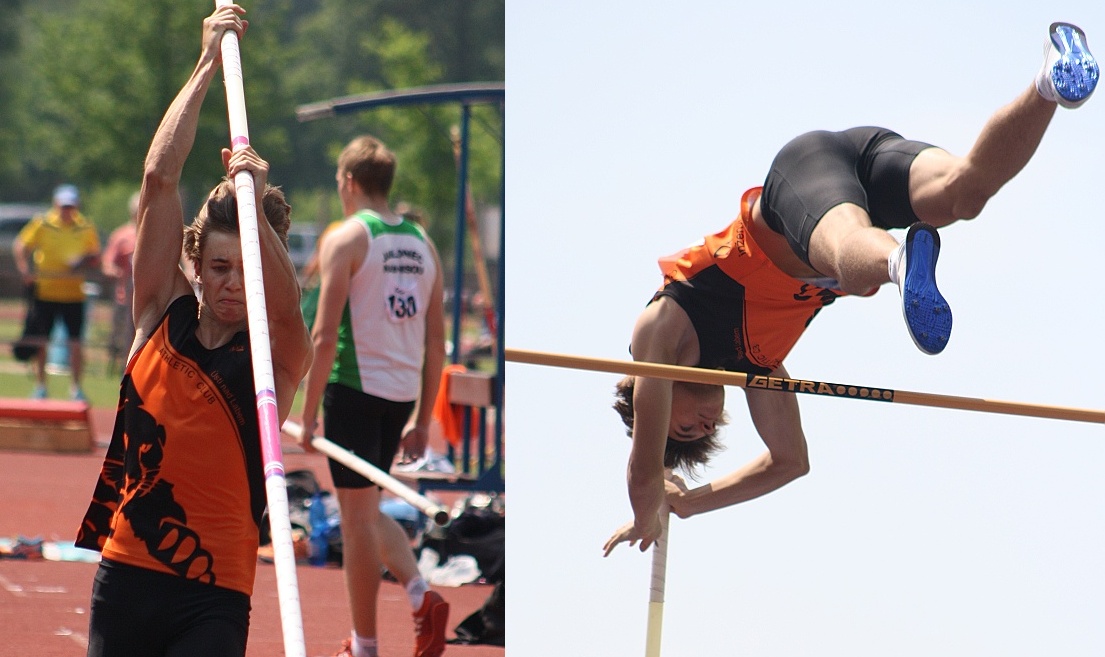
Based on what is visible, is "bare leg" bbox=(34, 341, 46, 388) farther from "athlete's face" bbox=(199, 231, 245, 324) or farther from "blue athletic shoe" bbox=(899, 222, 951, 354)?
"blue athletic shoe" bbox=(899, 222, 951, 354)

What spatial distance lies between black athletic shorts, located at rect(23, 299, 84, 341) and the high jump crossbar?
11.2 meters

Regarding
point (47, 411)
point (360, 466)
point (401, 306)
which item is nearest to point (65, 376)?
point (47, 411)

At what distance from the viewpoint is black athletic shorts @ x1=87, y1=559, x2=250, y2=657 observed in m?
3.45

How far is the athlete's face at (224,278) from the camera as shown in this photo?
365 centimetres

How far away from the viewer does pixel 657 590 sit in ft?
18.0

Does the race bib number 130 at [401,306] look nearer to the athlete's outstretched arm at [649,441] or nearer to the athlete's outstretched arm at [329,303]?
the athlete's outstretched arm at [329,303]

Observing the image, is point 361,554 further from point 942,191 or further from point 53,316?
point 53,316

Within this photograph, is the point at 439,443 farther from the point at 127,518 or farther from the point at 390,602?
the point at 127,518

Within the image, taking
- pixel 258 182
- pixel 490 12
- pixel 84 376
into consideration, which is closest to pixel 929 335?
pixel 258 182

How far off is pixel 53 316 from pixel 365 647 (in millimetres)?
10236

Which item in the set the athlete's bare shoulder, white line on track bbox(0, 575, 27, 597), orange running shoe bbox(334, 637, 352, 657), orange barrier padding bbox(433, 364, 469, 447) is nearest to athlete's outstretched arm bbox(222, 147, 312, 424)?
the athlete's bare shoulder

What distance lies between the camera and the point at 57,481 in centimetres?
1032

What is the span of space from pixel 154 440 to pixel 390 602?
397cm

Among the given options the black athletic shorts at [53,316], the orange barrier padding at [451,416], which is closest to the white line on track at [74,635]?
the orange barrier padding at [451,416]
